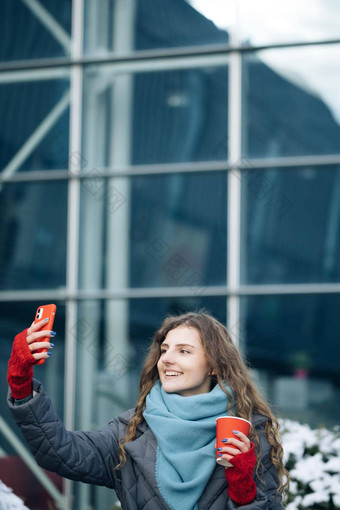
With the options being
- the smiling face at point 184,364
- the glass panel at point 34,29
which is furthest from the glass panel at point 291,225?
the smiling face at point 184,364

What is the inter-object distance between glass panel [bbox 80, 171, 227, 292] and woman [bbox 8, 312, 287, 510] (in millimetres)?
3468

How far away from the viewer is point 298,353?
21.5 feet

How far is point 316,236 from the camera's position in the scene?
6.62 m

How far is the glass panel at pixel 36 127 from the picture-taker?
7.24 metres

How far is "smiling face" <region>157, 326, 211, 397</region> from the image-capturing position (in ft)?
10.4

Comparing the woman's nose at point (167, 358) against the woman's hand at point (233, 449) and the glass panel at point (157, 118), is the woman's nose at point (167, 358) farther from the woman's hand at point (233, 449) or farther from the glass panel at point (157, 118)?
the glass panel at point (157, 118)

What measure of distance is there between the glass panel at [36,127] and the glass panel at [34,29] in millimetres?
246

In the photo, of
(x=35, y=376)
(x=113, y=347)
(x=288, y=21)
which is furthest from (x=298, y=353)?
(x=288, y=21)

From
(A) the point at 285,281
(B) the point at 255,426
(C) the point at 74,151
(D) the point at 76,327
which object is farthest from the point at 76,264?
(B) the point at 255,426

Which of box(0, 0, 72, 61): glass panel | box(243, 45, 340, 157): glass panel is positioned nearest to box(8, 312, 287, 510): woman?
box(243, 45, 340, 157): glass panel

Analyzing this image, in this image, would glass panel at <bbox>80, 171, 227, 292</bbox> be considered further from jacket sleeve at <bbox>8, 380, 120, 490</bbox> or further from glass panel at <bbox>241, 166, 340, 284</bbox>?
jacket sleeve at <bbox>8, 380, 120, 490</bbox>

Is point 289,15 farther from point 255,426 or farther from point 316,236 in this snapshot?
point 255,426

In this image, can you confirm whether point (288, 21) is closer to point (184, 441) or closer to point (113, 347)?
point (113, 347)

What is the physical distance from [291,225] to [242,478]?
3985 millimetres
